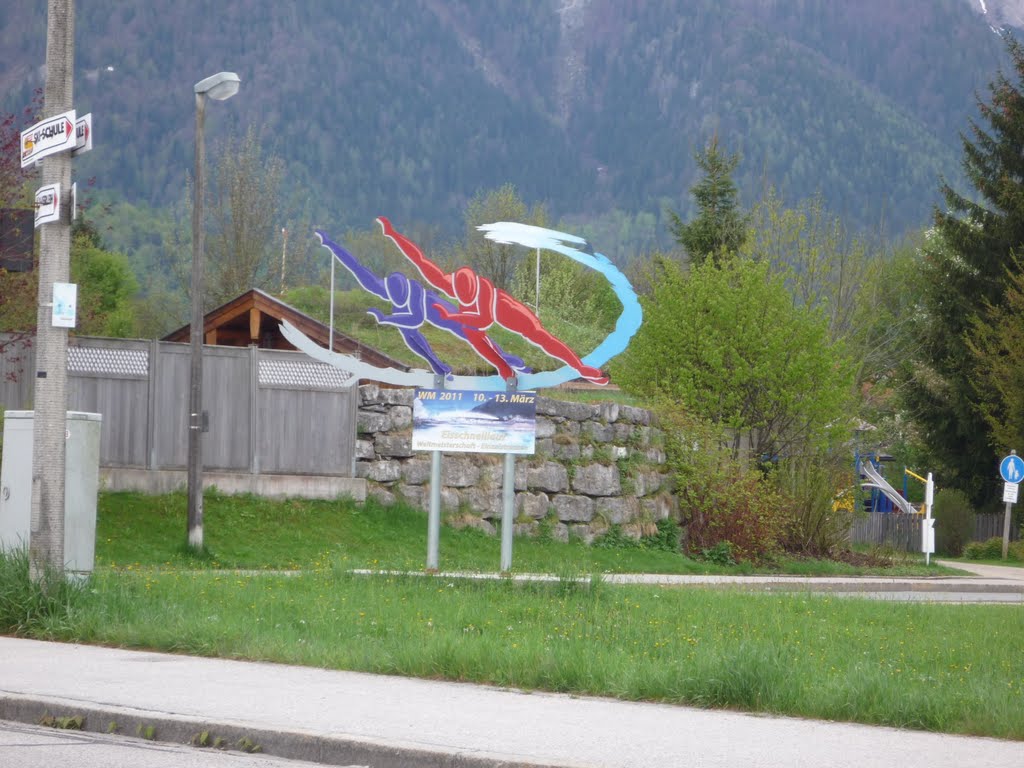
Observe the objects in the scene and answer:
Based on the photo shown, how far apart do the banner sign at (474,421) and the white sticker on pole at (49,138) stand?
6.74m

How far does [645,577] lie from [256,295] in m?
→ 13.2

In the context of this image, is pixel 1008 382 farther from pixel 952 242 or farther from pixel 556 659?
pixel 556 659

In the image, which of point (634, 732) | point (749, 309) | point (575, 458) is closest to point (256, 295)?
point (575, 458)

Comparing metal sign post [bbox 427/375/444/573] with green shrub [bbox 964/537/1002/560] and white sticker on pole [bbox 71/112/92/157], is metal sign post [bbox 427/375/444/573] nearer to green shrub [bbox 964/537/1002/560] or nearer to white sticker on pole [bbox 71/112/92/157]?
white sticker on pole [bbox 71/112/92/157]

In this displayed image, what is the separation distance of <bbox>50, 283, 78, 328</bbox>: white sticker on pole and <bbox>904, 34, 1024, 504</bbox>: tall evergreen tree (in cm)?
4166

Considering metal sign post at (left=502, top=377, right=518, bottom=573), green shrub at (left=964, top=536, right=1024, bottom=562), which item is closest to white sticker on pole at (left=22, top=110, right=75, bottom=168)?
metal sign post at (left=502, top=377, right=518, bottom=573)

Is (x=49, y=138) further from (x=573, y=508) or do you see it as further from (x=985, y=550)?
(x=985, y=550)

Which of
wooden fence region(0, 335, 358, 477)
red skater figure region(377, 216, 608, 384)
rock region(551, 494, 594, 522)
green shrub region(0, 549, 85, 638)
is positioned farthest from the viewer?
rock region(551, 494, 594, 522)

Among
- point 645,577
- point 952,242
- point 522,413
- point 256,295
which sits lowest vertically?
point 645,577

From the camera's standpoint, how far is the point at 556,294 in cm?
5253

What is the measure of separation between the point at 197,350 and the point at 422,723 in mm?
14402

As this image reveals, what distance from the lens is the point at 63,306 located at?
13125mm

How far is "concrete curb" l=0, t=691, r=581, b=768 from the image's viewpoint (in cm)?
780

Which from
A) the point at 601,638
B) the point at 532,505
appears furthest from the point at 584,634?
the point at 532,505
